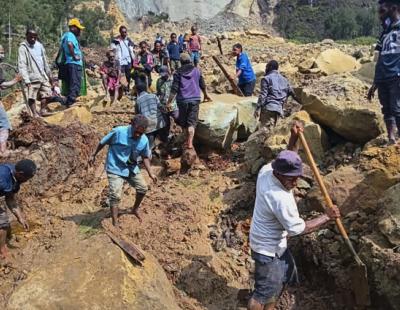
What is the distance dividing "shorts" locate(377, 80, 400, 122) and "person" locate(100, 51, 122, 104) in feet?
20.0

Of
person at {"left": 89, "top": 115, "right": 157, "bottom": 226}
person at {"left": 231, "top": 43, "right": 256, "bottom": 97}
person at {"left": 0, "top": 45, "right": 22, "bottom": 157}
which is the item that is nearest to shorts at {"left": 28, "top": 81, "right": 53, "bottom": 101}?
person at {"left": 0, "top": 45, "right": 22, "bottom": 157}

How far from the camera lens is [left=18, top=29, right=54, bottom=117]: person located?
7.40 m

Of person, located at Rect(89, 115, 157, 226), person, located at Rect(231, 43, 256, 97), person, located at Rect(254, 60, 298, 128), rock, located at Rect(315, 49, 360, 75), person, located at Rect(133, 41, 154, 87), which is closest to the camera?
person, located at Rect(89, 115, 157, 226)

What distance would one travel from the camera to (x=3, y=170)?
499 cm

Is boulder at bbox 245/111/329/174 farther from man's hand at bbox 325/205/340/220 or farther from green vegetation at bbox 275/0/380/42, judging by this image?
green vegetation at bbox 275/0/380/42

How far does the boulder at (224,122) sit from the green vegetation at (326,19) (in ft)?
111

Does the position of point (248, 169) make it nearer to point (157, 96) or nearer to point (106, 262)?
point (157, 96)

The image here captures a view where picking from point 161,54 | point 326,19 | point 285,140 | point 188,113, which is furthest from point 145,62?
point 326,19

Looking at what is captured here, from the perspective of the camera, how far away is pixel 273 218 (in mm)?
3664

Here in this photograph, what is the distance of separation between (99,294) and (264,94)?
3.62 m

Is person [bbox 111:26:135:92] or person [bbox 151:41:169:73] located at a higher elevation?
person [bbox 111:26:135:92]

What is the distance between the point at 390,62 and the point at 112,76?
6.54m

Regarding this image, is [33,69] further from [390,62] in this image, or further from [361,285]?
[361,285]

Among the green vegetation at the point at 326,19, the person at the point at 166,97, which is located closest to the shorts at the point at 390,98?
the person at the point at 166,97
